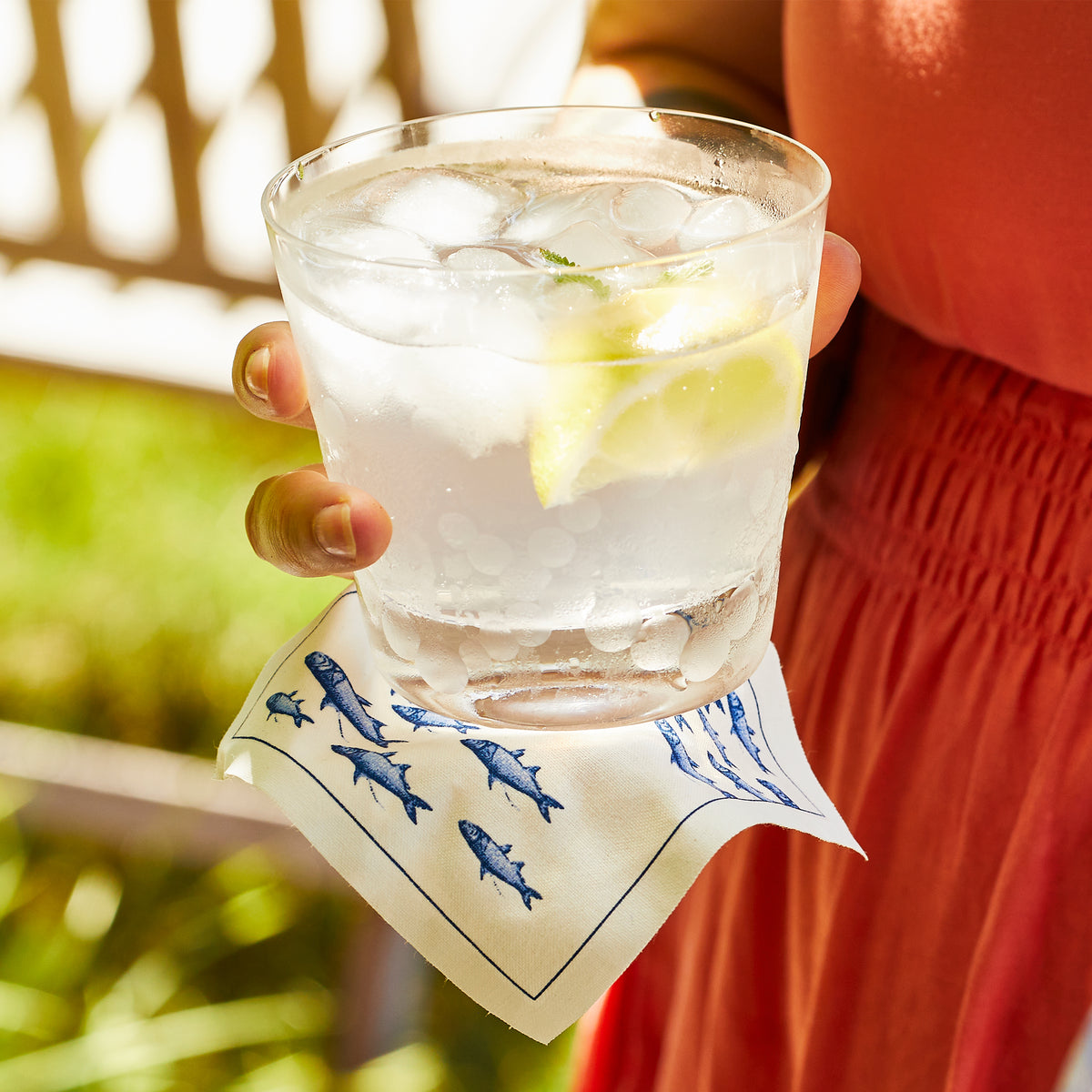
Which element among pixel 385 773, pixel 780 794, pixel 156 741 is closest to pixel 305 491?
pixel 385 773

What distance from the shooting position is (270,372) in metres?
0.49

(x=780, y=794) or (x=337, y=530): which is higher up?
(x=337, y=530)

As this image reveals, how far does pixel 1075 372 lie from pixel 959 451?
94 millimetres

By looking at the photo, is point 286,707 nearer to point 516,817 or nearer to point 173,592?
point 516,817

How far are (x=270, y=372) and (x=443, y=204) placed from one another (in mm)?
102

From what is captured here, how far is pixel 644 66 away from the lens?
75cm

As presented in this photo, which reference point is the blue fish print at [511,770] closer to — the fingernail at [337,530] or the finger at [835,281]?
the fingernail at [337,530]

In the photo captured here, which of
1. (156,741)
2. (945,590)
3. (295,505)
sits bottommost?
(156,741)

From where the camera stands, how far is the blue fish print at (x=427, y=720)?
18.3 inches

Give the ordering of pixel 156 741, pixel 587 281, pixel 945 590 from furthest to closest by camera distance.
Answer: pixel 156 741 < pixel 945 590 < pixel 587 281

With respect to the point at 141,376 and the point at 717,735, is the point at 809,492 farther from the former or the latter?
the point at 141,376

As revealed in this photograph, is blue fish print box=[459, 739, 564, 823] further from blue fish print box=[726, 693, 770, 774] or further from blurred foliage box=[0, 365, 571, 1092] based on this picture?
blurred foliage box=[0, 365, 571, 1092]

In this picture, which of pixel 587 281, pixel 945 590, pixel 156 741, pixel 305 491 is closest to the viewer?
pixel 587 281

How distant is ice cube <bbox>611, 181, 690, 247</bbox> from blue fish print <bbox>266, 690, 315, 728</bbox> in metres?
0.23
